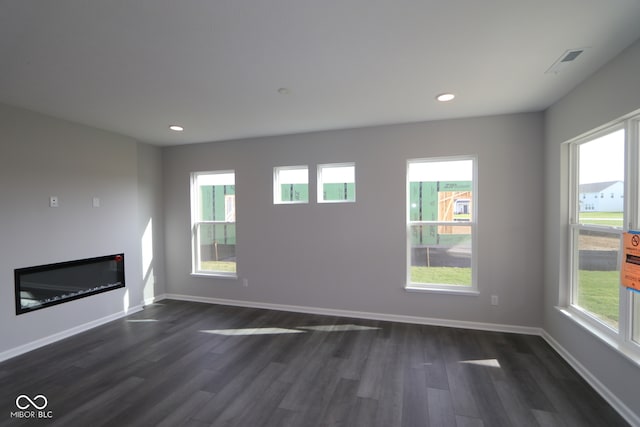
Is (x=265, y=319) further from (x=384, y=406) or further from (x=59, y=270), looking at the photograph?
(x=59, y=270)

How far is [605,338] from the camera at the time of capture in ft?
7.16

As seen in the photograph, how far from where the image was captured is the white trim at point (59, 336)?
285cm

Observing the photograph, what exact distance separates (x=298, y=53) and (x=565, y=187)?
2.88m

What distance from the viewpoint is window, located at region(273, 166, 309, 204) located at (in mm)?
4145

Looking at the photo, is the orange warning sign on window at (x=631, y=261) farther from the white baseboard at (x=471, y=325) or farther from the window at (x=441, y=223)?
the window at (x=441, y=223)

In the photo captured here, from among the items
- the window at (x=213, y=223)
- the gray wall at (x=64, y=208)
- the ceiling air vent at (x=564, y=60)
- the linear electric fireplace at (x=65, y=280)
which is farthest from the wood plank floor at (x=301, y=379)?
the ceiling air vent at (x=564, y=60)

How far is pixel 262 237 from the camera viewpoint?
4.29 metres

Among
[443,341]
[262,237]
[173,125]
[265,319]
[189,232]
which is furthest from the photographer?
[189,232]

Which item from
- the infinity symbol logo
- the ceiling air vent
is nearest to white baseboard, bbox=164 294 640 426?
the infinity symbol logo

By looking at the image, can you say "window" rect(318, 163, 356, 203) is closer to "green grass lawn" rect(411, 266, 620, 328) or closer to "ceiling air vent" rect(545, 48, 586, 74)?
"ceiling air vent" rect(545, 48, 586, 74)

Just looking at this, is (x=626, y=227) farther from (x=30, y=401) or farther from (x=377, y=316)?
(x=30, y=401)

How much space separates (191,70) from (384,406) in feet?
9.68

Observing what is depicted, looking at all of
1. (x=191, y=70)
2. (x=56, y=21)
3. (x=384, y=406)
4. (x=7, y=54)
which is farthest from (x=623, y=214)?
(x=7, y=54)

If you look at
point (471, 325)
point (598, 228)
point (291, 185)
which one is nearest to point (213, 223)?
point (291, 185)
